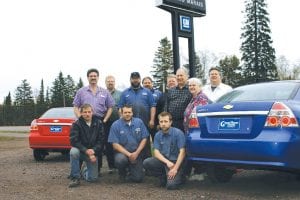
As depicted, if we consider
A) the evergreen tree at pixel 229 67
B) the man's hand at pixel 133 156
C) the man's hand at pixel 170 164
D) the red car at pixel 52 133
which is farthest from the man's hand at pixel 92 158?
the evergreen tree at pixel 229 67

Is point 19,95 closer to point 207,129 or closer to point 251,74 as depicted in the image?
point 251,74

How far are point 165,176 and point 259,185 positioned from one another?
1341 mm

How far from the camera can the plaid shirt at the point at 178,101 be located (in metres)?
7.73

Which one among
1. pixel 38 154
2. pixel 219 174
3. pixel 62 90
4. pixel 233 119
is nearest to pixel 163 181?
pixel 219 174

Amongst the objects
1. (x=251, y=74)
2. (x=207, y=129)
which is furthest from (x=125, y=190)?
(x=251, y=74)

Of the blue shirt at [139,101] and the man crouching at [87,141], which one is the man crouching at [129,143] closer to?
the man crouching at [87,141]

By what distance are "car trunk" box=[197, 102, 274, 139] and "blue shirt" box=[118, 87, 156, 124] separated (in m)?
1.91

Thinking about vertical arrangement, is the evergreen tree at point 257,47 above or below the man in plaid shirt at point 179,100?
above

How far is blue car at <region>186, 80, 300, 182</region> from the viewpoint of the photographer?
225 inches

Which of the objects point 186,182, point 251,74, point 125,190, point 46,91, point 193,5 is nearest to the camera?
point 125,190

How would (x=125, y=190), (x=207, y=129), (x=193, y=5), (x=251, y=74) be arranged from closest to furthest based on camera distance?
(x=207, y=129) < (x=125, y=190) < (x=193, y=5) < (x=251, y=74)

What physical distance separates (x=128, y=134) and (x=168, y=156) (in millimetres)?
853

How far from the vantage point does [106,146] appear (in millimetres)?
8828

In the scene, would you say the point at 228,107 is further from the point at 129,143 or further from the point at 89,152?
the point at 89,152
